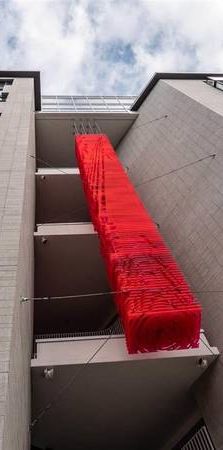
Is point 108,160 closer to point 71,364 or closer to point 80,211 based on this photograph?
point 80,211

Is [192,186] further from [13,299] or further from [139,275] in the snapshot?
[13,299]

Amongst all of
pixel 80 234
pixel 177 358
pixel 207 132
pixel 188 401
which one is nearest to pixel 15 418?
pixel 177 358

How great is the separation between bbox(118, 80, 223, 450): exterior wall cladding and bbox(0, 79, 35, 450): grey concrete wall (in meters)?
4.41

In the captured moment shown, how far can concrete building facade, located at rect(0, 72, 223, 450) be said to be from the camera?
969cm

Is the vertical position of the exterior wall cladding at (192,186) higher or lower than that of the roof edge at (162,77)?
lower

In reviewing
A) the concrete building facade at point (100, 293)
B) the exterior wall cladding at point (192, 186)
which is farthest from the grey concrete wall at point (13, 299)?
the exterior wall cladding at point (192, 186)

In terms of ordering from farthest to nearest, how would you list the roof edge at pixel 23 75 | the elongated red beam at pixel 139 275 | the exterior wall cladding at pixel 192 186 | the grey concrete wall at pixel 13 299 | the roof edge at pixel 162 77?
the roof edge at pixel 23 75, the roof edge at pixel 162 77, the exterior wall cladding at pixel 192 186, the elongated red beam at pixel 139 275, the grey concrete wall at pixel 13 299

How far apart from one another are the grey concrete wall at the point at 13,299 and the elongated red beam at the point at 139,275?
2.22 meters

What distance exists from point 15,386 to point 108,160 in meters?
11.6

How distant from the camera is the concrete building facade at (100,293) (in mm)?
9688

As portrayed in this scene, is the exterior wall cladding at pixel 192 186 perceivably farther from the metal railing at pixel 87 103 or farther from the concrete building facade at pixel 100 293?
the metal railing at pixel 87 103

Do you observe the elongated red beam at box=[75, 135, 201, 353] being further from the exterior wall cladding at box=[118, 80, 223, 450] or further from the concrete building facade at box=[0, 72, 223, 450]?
the exterior wall cladding at box=[118, 80, 223, 450]

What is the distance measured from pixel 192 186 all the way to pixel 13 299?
8627mm

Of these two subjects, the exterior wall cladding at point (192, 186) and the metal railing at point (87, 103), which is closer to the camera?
the exterior wall cladding at point (192, 186)
